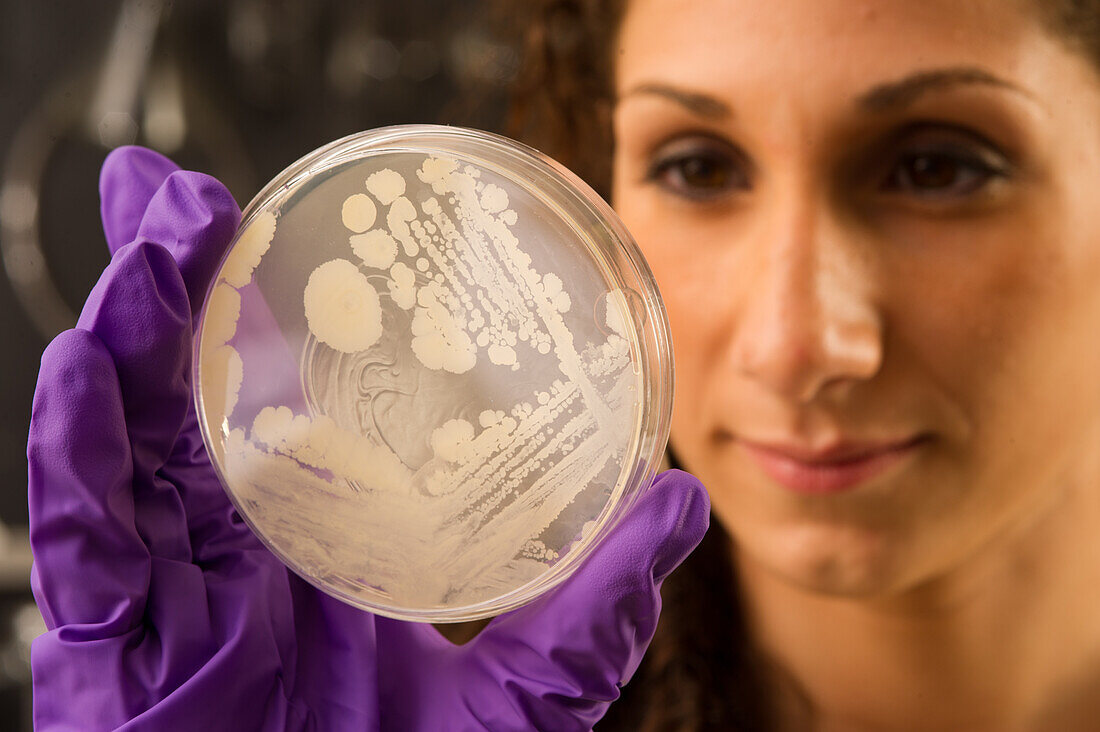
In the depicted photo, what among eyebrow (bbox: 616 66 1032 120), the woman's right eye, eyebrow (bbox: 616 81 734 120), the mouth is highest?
eyebrow (bbox: 616 66 1032 120)

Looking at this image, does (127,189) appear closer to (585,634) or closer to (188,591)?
(188,591)

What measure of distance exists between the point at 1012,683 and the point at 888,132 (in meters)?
0.67

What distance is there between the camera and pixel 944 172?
92 cm

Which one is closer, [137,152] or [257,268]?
[257,268]

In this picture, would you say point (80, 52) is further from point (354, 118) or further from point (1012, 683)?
point (1012, 683)

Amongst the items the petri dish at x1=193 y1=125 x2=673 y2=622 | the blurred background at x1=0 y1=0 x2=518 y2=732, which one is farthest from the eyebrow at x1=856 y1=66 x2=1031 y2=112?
the blurred background at x1=0 y1=0 x2=518 y2=732

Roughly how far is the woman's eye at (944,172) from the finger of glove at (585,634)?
0.42 metres

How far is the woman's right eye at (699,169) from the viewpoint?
989mm

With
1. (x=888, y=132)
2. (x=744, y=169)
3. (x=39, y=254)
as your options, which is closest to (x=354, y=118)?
(x=39, y=254)

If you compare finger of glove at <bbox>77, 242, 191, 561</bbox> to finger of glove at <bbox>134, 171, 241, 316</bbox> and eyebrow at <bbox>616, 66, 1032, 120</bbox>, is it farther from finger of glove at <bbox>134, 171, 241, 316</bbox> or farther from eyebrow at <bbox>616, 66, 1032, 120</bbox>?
eyebrow at <bbox>616, 66, 1032, 120</bbox>

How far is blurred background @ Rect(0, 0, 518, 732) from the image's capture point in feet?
5.32

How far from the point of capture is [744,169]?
3.21ft

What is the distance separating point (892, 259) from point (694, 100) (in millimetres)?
266

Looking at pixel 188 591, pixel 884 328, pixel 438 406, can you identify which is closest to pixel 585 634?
pixel 438 406
